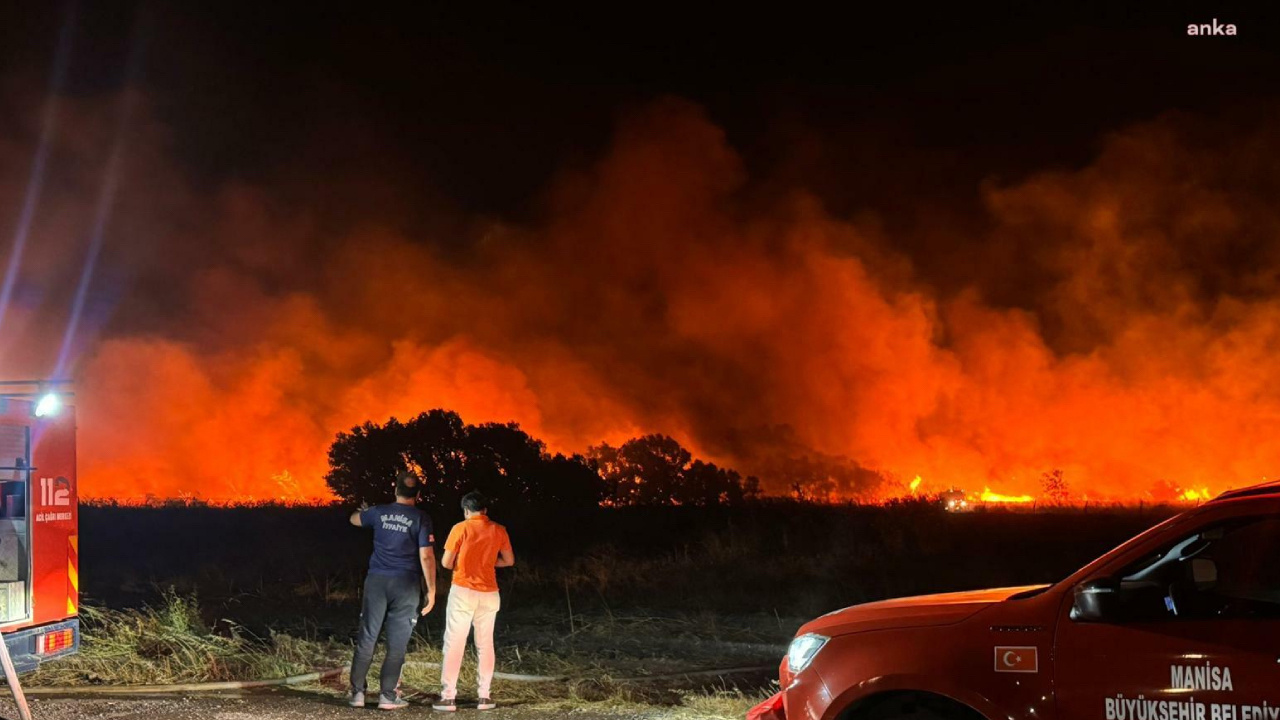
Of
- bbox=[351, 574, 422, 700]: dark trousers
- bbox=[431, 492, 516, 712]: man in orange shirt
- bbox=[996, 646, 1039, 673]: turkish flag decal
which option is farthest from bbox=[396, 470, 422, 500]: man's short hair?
bbox=[996, 646, 1039, 673]: turkish flag decal

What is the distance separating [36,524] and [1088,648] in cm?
649

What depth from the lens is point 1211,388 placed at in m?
49.1

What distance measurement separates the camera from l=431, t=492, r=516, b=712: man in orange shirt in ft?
26.3

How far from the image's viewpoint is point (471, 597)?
26.4 feet

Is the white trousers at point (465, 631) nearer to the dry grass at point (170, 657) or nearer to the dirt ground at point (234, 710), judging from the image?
the dirt ground at point (234, 710)

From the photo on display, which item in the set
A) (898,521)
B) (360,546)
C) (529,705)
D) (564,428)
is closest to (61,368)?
(564,428)

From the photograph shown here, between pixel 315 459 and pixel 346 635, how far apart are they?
137ft

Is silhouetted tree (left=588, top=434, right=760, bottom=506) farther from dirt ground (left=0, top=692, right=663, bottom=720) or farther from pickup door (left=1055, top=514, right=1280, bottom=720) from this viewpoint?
Answer: pickup door (left=1055, top=514, right=1280, bottom=720)

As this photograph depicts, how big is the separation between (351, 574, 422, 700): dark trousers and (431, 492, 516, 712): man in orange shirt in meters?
0.29

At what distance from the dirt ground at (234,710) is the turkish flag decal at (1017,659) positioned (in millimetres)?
3848

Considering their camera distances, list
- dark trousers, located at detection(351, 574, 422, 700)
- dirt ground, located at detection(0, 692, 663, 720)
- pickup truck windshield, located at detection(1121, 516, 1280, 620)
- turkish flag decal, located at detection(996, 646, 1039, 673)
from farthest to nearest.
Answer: dark trousers, located at detection(351, 574, 422, 700) → dirt ground, located at detection(0, 692, 663, 720) → turkish flag decal, located at detection(996, 646, 1039, 673) → pickup truck windshield, located at detection(1121, 516, 1280, 620)

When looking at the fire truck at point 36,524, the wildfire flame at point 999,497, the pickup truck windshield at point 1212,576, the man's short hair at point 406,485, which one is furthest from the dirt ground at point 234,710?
the wildfire flame at point 999,497

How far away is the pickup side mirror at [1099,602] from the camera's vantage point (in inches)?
155

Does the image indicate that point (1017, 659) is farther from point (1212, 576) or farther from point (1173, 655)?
point (1212, 576)
